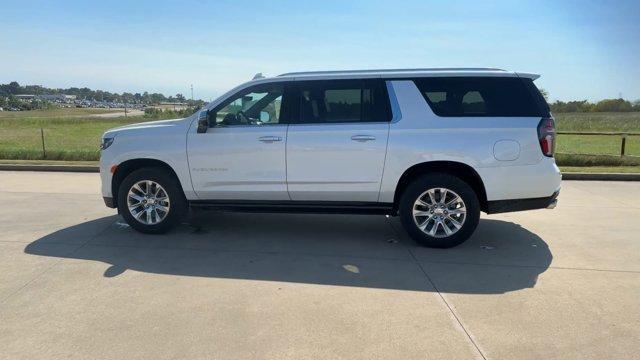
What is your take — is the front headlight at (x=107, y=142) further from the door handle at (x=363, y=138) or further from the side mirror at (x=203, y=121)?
the door handle at (x=363, y=138)

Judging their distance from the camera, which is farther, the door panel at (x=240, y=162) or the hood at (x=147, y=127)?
the hood at (x=147, y=127)

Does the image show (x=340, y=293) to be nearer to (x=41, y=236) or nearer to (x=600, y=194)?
(x=41, y=236)

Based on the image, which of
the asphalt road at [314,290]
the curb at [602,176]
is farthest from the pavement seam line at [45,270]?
the curb at [602,176]

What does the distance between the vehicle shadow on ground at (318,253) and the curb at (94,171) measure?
466cm

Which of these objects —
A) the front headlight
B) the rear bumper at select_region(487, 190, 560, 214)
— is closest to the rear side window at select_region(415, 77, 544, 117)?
the rear bumper at select_region(487, 190, 560, 214)

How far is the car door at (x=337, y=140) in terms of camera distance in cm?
532

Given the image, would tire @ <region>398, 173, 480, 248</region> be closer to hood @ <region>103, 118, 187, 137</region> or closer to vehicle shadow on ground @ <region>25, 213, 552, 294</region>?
vehicle shadow on ground @ <region>25, 213, 552, 294</region>

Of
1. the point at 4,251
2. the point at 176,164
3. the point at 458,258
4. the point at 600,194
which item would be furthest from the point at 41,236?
the point at 600,194

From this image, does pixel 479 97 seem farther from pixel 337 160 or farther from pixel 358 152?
pixel 337 160

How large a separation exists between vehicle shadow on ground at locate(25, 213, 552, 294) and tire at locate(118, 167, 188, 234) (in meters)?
0.16

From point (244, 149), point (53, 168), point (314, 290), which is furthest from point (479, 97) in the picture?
point (53, 168)

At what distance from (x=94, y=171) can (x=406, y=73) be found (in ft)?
27.1

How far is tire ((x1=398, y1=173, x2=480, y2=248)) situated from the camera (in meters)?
5.26

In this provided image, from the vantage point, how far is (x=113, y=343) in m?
3.26
